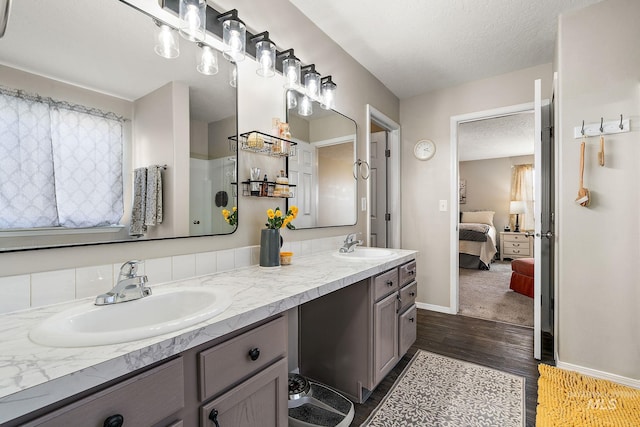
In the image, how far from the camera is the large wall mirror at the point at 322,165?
2.07 meters

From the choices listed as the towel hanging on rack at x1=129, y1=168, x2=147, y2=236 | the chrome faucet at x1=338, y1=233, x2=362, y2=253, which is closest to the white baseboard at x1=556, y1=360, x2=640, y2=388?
the chrome faucet at x1=338, y1=233, x2=362, y2=253

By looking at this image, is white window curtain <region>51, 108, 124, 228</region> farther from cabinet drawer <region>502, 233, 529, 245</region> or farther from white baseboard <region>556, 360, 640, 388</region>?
cabinet drawer <region>502, 233, 529, 245</region>

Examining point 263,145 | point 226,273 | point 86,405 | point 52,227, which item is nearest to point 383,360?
point 226,273

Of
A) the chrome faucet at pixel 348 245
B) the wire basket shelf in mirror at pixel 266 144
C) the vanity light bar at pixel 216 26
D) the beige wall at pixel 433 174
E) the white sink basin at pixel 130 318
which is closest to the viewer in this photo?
the white sink basin at pixel 130 318

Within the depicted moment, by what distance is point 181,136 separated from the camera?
4.45 feet

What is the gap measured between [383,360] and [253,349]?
115cm

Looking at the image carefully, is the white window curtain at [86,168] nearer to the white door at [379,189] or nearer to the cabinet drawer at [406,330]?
the cabinet drawer at [406,330]

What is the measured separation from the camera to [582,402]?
1.71m

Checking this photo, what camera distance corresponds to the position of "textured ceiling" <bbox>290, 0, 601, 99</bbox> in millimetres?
2016

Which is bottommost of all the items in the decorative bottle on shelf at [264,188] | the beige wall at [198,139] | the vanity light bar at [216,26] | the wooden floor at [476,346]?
the wooden floor at [476,346]

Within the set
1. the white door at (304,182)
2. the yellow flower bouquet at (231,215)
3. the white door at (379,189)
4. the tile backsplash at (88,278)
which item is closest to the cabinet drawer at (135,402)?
the tile backsplash at (88,278)

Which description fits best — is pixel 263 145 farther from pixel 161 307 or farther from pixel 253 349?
pixel 253 349

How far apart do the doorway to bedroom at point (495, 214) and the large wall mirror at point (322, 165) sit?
170 centimetres

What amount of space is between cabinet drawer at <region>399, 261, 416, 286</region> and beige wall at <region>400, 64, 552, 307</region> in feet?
4.02
